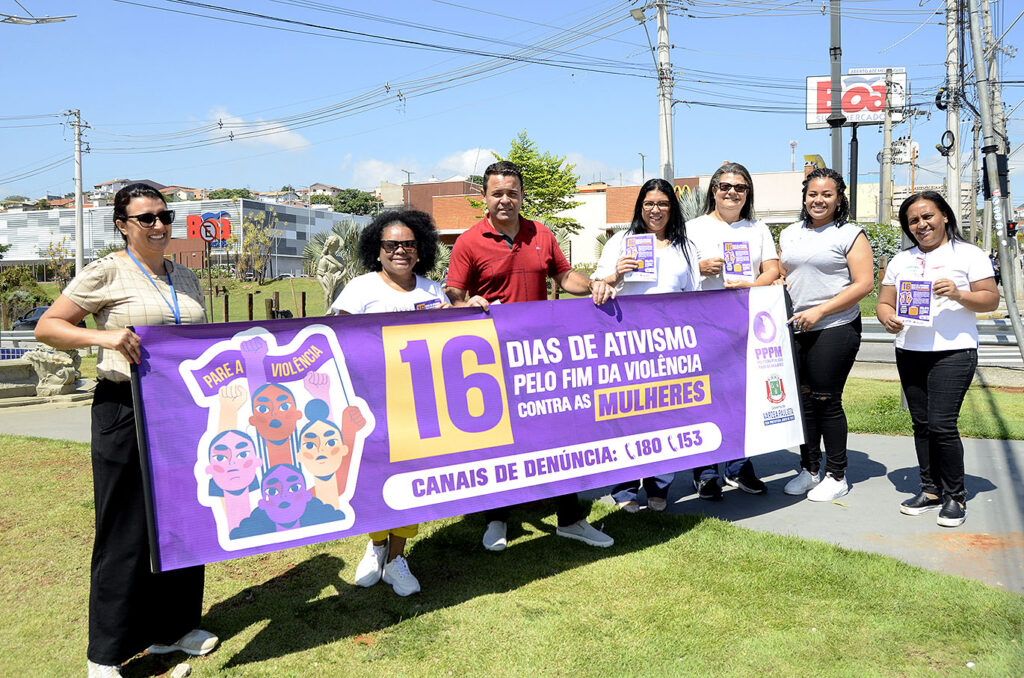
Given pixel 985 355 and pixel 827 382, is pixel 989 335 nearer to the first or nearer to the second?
pixel 985 355

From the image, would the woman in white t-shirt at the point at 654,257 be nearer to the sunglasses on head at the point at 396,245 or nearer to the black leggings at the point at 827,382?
the black leggings at the point at 827,382

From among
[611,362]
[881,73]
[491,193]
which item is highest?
[881,73]

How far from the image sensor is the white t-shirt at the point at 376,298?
3.94 metres

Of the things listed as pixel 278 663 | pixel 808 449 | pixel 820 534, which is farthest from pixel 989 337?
pixel 278 663

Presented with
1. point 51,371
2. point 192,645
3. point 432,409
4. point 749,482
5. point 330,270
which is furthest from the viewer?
point 330,270

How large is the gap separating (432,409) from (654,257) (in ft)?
5.74

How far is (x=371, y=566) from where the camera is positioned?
4.05m

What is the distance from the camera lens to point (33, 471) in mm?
6559

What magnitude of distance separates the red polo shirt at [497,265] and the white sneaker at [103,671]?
2498mm

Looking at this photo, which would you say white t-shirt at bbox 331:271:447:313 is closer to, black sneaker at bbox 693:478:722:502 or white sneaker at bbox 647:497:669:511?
white sneaker at bbox 647:497:669:511

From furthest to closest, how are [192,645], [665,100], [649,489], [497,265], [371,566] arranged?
[665,100] < [649,489] < [497,265] < [371,566] < [192,645]

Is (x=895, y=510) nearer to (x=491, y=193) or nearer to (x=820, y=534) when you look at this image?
(x=820, y=534)

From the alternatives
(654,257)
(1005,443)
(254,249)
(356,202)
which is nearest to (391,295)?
(654,257)

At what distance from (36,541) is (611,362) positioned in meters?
3.88
